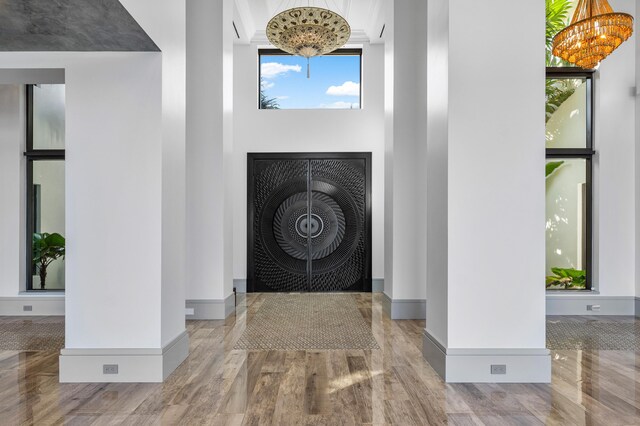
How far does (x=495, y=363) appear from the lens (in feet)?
9.36

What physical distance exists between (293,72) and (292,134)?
118cm

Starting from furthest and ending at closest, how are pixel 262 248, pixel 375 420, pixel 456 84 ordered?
pixel 262 248, pixel 456 84, pixel 375 420

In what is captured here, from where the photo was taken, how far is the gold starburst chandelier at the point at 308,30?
5.11 m

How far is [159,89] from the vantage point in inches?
116

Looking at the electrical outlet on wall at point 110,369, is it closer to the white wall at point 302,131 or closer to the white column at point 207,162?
the white column at point 207,162

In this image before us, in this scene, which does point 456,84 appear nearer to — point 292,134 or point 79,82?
point 79,82

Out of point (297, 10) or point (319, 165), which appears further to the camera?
point (319, 165)

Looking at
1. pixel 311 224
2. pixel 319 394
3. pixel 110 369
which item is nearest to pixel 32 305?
pixel 110 369

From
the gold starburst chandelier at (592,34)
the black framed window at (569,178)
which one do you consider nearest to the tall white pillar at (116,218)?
the gold starburst chandelier at (592,34)

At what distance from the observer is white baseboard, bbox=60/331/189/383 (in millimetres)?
2848

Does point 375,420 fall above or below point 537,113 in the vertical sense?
below

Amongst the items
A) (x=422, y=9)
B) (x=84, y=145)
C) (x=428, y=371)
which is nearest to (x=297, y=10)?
(x=422, y=9)

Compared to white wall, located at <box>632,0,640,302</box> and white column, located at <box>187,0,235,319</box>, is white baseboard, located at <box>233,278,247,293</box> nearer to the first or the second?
white column, located at <box>187,0,235,319</box>

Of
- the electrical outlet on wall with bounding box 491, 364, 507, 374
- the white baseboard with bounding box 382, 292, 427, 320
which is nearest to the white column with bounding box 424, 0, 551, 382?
the electrical outlet on wall with bounding box 491, 364, 507, 374
